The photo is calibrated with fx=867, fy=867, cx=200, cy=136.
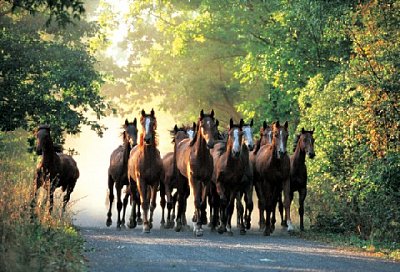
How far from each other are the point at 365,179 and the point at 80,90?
1543 centimetres

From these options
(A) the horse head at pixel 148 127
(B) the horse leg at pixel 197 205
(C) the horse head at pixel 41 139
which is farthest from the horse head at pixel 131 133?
(B) the horse leg at pixel 197 205

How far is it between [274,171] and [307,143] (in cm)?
180

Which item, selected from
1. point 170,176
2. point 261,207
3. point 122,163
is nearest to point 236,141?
point 261,207

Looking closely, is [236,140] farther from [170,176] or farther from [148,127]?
[170,176]

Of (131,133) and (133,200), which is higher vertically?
(131,133)

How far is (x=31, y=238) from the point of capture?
13.4 metres

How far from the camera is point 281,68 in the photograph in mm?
33375

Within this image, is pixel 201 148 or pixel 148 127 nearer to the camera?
pixel 148 127

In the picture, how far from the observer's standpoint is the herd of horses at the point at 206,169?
2159 cm

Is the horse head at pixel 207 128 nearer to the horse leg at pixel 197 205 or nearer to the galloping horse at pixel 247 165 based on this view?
the galloping horse at pixel 247 165

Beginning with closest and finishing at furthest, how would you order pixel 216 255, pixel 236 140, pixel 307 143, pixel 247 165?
pixel 216 255, pixel 236 140, pixel 247 165, pixel 307 143

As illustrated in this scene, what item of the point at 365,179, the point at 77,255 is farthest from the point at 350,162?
the point at 77,255

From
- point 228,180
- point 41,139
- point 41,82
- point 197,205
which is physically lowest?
point 197,205

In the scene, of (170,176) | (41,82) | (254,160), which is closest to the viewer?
(254,160)
